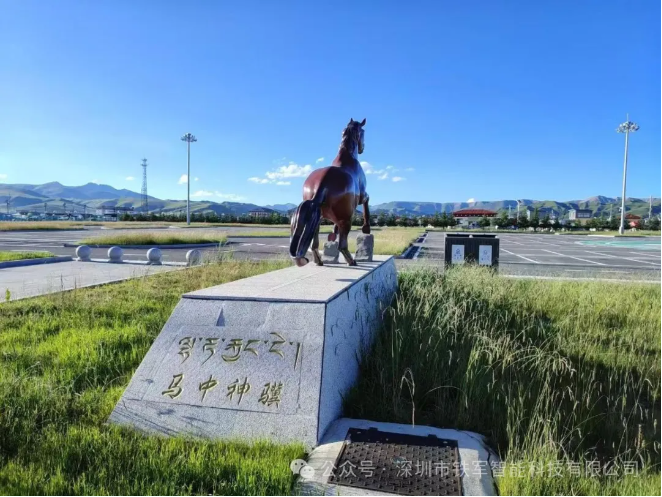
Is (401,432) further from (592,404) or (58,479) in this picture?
(58,479)

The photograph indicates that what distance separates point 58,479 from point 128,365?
2.01 meters

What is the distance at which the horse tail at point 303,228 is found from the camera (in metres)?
5.29

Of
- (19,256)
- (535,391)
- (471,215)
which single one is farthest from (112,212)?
(535,391)

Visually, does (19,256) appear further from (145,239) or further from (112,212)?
(112,212)

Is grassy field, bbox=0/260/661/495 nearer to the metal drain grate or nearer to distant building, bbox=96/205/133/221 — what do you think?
the metal drain grate

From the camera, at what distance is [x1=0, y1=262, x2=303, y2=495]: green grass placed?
8.08ft

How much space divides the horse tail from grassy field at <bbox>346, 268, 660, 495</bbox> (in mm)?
1358

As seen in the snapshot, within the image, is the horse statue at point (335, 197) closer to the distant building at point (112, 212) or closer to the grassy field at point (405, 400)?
the grassy field at point (405, 400)

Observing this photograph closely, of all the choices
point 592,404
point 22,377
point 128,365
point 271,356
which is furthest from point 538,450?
point 22,377

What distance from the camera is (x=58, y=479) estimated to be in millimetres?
2447

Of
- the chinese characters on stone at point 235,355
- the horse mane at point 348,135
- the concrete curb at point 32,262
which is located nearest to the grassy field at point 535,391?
the chinese characters on stone at point 235,355

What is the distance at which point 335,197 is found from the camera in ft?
19.5

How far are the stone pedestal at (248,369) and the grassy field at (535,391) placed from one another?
50 centimetres

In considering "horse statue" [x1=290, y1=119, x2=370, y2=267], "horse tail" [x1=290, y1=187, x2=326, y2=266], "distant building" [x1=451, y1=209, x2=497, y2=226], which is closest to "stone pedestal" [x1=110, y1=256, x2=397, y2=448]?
"horse tail" [x1=290, y1=187, x2=326, y2=266]
